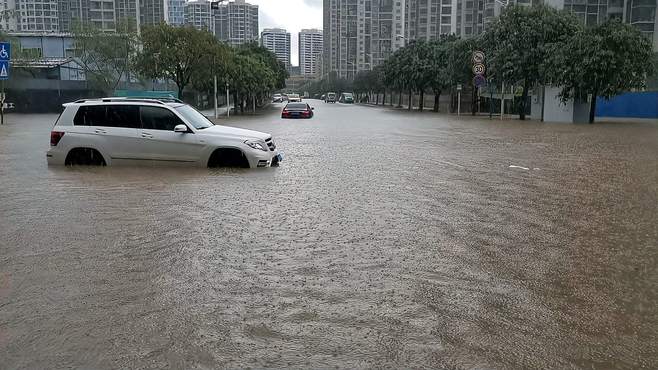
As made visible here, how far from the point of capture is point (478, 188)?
1130 cm

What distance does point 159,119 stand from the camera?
12.9 m

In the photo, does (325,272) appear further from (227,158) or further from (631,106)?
(631,106)

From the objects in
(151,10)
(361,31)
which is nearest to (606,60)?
(151,10)

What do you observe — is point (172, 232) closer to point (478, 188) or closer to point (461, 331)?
point (461, 331)

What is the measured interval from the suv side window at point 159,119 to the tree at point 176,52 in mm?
26739

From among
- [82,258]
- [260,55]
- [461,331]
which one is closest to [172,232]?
[82,258]

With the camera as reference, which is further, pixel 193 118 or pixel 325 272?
pixel 193 118

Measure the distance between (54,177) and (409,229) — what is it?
7609 mm

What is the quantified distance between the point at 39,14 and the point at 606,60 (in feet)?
280

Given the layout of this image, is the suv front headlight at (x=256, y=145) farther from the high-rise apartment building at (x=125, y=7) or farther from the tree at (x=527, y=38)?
the high-rise apartment building at (x=125, y=7)

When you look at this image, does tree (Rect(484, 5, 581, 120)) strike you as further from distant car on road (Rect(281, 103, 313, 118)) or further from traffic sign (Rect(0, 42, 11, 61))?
traffic sign (Rect(0, 42, 11, 61))

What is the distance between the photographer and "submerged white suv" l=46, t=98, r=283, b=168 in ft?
42.1

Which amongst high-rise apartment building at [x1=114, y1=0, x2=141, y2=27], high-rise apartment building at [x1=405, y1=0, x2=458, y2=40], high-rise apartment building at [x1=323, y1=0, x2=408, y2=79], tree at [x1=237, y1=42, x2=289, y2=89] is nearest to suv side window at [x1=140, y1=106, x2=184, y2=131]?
tree at [x1=237, y1=42, x2=289, y2=89]

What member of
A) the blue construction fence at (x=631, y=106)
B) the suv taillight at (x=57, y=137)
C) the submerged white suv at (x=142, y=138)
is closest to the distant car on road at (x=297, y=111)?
the blue construction fence at (x=631, y=106)
